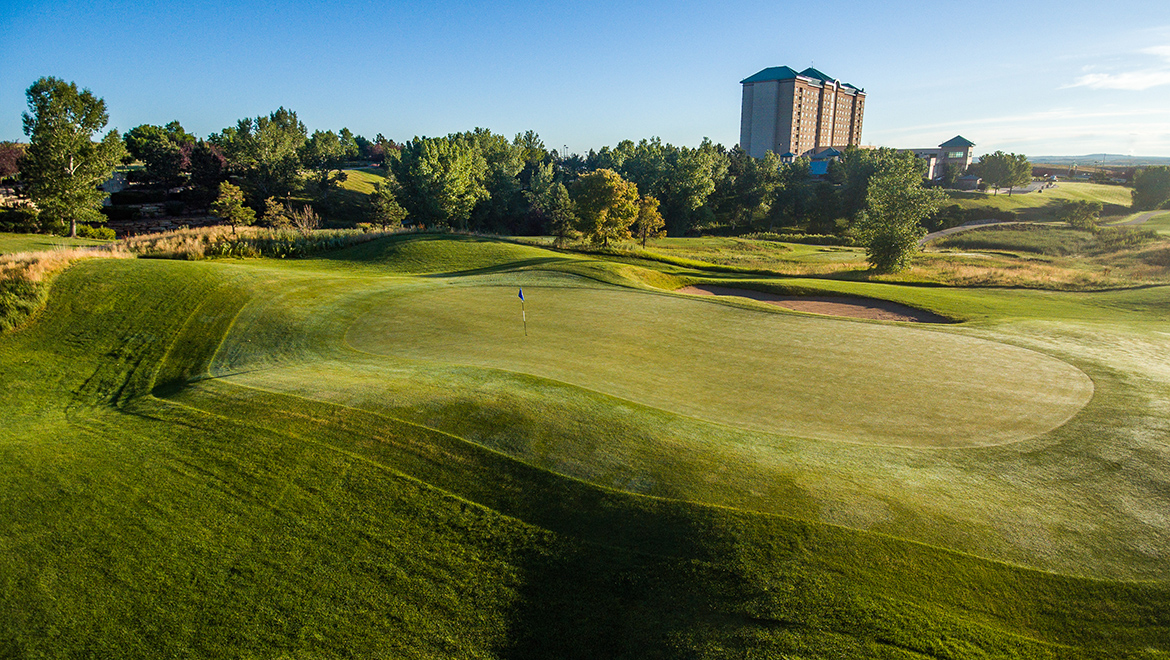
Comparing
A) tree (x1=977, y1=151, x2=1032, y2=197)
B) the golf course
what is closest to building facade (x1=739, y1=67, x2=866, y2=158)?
tree (x1=977, y1=151, x2=1032, y2=197)

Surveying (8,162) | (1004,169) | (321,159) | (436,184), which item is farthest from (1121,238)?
(8,162)

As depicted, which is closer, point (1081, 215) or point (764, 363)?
point (764, 363)

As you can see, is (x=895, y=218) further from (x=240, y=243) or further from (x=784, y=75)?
(x=784, y=75)

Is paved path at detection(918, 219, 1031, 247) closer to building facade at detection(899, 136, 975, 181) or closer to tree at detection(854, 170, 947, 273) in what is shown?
tree at detection(854, 170, 947, 273)

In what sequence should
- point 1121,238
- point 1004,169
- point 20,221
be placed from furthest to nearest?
point 1004,169
point 1121,238
point 20,221

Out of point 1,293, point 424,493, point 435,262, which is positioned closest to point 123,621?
point 424,493

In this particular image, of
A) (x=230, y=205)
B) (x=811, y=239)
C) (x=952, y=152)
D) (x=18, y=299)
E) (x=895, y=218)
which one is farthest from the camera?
(x=952, y=152)

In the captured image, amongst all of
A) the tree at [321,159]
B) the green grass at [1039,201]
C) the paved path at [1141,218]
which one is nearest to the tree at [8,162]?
the tree at [321,159]
